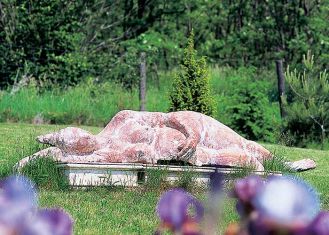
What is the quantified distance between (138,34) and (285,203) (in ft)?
81.5

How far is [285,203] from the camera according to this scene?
0.81 m

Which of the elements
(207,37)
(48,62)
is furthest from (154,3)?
(48,62)

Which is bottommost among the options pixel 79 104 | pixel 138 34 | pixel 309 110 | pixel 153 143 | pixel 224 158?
pixel 79 104

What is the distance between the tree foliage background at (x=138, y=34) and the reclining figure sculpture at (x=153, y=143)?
10.3 meters

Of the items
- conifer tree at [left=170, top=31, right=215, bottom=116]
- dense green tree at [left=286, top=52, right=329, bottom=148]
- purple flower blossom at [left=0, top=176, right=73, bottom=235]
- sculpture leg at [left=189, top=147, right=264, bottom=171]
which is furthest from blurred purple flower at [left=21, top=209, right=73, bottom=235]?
dense green tree at [left=286, top=52, right=329, bottom=148]

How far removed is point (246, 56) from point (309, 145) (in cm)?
1203

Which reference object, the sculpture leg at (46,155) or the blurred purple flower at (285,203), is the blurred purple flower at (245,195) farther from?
the sculpture leg at (46,155)

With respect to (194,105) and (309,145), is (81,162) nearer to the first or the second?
(194,105)

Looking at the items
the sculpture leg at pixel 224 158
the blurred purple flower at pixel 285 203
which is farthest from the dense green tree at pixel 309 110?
the blurred purple flower at pixel 285 203

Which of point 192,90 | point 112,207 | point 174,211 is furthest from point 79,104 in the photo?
point 174,211

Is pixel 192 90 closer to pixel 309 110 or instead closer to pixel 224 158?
pixel 309 110

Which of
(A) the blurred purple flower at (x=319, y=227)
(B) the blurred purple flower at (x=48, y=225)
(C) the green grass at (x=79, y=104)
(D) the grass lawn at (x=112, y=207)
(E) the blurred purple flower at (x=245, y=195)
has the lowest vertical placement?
(C) the green grass at (x=79, y=104)

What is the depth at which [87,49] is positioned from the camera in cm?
2262

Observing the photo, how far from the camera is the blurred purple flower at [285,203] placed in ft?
2.65
